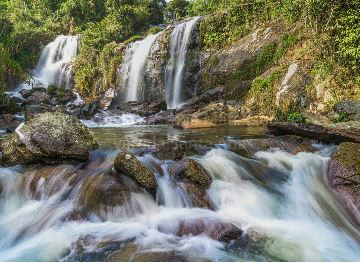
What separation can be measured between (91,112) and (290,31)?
34.3 feet

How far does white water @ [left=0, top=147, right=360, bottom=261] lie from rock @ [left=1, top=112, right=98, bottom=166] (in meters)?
0.34

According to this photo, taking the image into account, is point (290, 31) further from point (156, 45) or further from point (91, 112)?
point (91, 112)

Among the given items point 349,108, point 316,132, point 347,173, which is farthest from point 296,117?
point 347,173

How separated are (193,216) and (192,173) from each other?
1049mm

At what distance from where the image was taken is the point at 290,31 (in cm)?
1616

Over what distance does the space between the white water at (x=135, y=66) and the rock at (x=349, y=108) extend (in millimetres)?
13560

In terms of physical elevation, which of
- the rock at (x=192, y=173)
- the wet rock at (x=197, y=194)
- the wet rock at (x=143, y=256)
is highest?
the rock at (x=192, y=173)

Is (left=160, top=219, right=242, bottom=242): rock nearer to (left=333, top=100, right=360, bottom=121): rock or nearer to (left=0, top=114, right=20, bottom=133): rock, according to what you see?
(left=333, top=100, right=360, bottom=121): rock

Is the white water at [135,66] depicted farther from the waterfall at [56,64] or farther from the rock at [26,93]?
the waterfall at [56,64]

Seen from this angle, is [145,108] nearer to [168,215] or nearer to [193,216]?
[168,215]

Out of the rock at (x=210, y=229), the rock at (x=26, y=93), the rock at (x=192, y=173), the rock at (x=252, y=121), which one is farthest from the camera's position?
the rock at (x=26, y=93)

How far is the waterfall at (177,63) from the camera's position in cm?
2033

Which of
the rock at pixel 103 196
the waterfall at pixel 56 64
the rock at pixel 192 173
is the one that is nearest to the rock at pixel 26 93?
the waterfall at pixel 56 64

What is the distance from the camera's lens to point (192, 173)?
6.94m
